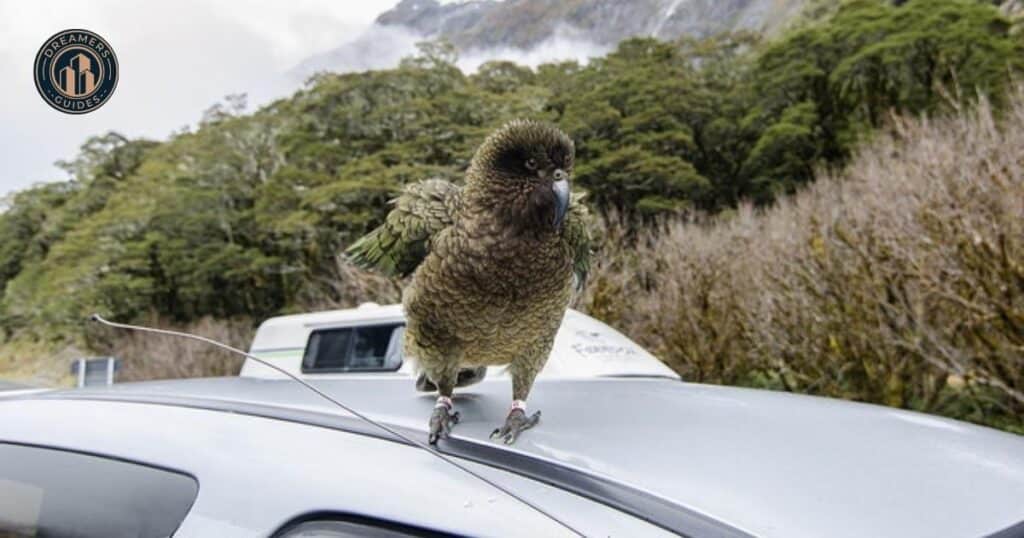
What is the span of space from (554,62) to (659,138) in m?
5.08

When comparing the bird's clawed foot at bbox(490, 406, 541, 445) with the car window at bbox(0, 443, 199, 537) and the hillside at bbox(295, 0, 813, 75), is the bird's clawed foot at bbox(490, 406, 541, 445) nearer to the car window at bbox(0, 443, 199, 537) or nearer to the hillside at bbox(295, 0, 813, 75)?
the car window at bbox(0, 443, 199, 537)

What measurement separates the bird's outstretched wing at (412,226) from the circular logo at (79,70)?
2.49 ft

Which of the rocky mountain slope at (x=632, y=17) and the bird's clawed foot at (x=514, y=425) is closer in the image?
the bird's clawed foot at (x=514, y=425)

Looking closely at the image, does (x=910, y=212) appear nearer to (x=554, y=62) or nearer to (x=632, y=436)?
(x=632, y=436)

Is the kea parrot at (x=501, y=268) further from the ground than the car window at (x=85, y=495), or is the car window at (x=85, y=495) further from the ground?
the kea parrot at (x=501, y=268)

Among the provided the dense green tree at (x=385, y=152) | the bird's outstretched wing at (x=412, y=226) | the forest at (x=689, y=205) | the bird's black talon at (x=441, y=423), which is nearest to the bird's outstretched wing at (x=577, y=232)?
the bird's outstretched wing at (x=412, y=226)

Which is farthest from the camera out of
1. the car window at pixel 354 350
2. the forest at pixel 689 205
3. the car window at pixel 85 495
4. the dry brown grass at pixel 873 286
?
the forest at pixel 689 205

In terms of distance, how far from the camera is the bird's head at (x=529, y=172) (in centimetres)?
181

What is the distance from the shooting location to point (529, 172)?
1863 mm

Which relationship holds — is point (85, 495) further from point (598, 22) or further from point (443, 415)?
point (598, 22)

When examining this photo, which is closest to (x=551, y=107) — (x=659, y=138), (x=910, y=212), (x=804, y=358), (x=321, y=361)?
(x=659, y=138)

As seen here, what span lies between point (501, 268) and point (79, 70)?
1.07m

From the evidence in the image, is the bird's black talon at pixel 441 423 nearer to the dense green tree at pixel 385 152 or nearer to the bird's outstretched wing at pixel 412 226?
the bird's outstretched wing at pixel 412 226

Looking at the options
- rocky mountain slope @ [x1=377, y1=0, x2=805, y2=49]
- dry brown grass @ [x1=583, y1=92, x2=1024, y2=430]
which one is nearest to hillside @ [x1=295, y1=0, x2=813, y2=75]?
rocky mountain slope @ [x1=377, y1=0, x2=805, y2=49]
